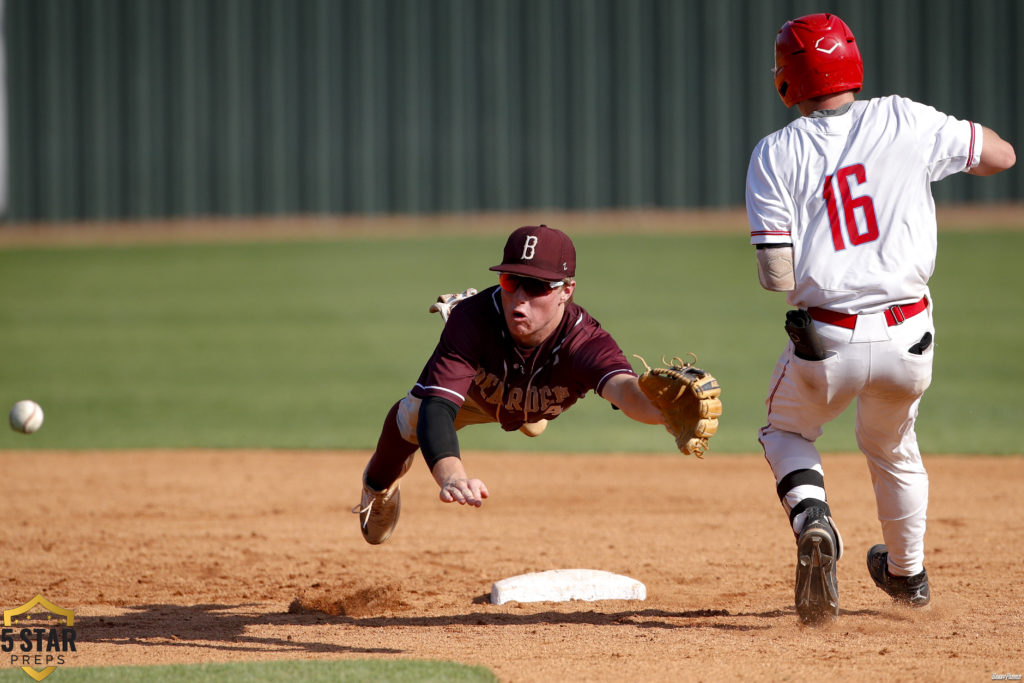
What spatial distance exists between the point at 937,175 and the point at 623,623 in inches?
72.5

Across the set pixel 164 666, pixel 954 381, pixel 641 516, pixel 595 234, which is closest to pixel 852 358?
pixel 164 666

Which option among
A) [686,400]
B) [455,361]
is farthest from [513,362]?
[686,400]

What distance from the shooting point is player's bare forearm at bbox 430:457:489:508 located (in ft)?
10.6

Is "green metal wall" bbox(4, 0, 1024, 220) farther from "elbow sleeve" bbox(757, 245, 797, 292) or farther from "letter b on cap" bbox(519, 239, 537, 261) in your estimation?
"elbow sleeve" bbox(757, 245, 797, 292)

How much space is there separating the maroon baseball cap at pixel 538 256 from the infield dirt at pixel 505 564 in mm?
1186

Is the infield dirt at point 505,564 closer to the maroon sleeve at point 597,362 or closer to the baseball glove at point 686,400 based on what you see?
the baseball glove at point 686,400

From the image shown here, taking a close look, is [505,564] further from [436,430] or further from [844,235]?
[844,235]

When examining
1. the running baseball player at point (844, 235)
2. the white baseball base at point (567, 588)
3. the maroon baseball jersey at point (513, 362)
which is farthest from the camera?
the white baseball base at point (567, 588)

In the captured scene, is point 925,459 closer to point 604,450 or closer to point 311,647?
point 604,450

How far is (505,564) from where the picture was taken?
5141 millimetres

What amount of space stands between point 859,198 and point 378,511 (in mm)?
2354

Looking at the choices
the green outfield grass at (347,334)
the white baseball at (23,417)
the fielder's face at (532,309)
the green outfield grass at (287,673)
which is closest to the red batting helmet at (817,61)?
the fielder's face at (532,309)

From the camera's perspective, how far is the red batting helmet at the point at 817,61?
3504mm

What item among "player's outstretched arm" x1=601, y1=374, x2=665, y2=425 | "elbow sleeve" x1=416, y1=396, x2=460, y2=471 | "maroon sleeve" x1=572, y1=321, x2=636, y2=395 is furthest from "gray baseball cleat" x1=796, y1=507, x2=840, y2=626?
"elbow sleeve" x1=416, y1=396, x2=460, y2=471
